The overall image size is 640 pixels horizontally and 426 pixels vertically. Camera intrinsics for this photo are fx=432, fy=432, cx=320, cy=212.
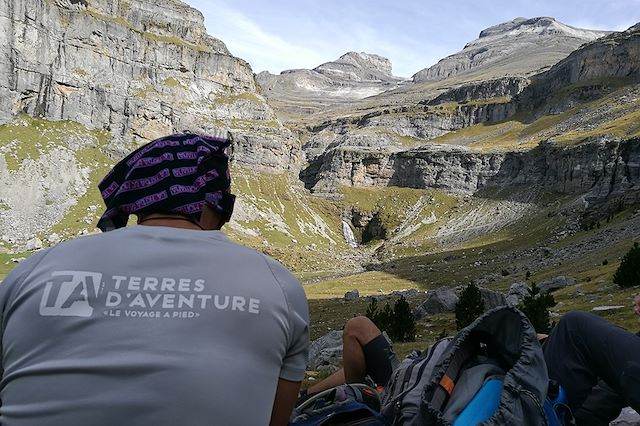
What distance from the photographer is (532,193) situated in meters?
112

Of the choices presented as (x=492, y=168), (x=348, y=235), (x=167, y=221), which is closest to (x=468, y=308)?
(x=167, y=221)

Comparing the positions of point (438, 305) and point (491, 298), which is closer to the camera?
point (491, 298)

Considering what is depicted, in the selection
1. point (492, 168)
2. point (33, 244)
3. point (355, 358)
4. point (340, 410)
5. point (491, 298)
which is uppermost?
point (492, 168)

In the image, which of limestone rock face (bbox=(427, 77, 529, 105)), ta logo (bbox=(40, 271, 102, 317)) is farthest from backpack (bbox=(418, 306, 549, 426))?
limestone rock face (bbox=(427, 77, 529, 105))

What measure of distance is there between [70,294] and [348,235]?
136 meters

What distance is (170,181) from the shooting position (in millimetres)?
2799

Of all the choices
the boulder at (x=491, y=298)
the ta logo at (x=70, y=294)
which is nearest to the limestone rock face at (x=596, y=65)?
the boulder at (x=491, y=298)

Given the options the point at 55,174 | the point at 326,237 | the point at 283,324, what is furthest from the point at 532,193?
the point at 283,324

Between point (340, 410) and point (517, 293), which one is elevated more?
point (340, 410)

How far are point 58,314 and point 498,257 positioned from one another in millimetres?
76841

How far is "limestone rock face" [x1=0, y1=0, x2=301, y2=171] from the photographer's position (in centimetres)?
10525

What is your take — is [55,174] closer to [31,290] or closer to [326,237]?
[326,237]

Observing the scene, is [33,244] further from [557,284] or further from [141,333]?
[141,333]

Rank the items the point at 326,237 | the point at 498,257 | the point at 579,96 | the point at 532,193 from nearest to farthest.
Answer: the point at 498,257 < the point at 532,193 < the point at 326,237 < the point at 579,96
